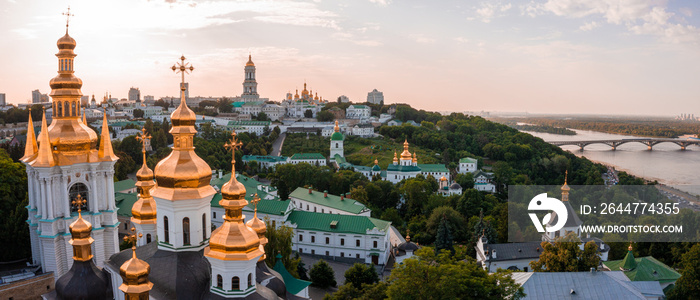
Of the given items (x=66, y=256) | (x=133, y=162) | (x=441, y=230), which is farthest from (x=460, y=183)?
(x=66, y=256)

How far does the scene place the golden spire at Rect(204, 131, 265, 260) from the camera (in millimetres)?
9852

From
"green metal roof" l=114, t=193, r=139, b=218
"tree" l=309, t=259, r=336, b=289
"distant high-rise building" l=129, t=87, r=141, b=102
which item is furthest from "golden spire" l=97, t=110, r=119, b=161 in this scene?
Result: "distant high-rise building" l=129, t=87, r=141, b=102

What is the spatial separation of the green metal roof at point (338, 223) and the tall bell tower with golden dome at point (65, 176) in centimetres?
1190

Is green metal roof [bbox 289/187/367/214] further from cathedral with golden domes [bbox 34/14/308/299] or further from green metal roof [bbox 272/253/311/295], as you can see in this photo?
cathedral with golden domes [bbox 34/14/308/299]

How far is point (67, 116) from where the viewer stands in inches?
598

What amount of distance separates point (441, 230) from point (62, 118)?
62.3 ft

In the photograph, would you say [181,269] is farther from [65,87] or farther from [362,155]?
[362,155]

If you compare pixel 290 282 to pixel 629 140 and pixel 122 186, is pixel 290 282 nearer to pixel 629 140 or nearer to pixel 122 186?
pixel 122 186

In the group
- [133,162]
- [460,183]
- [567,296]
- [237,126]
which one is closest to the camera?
[567,296]

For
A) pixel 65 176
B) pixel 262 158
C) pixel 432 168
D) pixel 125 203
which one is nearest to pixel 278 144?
pixel 262 158

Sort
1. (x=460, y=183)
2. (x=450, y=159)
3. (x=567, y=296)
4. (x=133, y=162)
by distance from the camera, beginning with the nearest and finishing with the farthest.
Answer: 1. (x=567, y=296)
2. (x=133, y=162)
3. (x=460, y=183)
4. (x=450, y=159)

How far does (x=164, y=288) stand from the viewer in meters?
10.5

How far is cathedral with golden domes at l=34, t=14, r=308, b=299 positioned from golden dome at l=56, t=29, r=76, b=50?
0.10 ft

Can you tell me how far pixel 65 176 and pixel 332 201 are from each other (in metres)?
18.0
